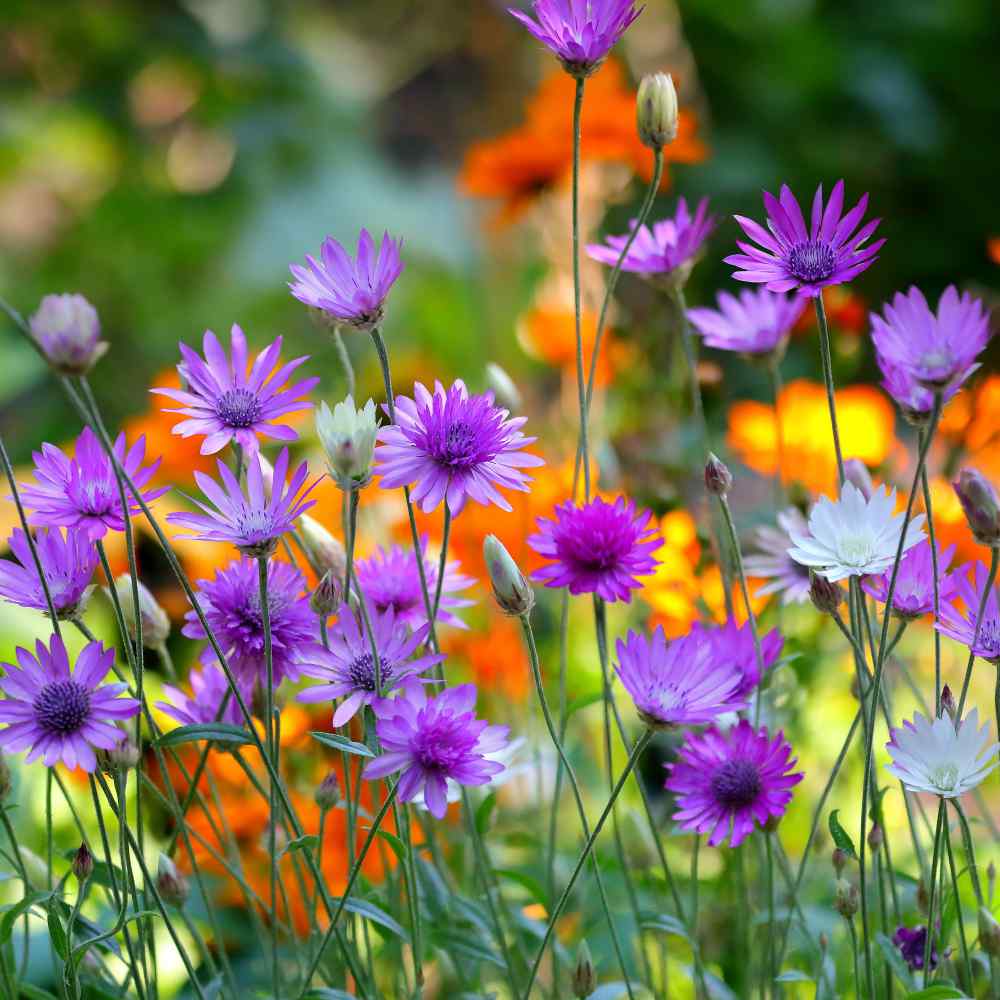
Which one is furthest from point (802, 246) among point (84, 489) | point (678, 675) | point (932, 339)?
point (84, 489)

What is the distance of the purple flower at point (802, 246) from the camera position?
441mm

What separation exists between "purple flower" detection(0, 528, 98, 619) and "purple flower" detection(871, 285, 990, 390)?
0.29 m

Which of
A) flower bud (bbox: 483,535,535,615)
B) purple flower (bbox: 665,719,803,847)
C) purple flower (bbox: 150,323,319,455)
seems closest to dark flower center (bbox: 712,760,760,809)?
purple flower (bbox: 665,719,803,847)

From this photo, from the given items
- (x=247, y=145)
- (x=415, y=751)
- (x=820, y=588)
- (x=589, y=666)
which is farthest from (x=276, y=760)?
(x=247, y=145)

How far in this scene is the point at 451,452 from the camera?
0.46 m

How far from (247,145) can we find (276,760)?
2008 millimetres

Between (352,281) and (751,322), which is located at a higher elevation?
(751,322)

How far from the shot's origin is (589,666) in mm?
1084

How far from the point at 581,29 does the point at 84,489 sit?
26 cm

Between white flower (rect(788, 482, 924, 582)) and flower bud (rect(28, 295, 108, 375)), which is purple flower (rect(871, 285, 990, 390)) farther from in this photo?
flower bud (rect(28, 295, 108, 375))

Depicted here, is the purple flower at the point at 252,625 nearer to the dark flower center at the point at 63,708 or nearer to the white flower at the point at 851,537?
the dark flower center at the point at 63,708

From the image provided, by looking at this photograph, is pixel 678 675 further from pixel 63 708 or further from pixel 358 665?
pixel 63 708

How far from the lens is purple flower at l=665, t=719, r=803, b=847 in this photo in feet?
1.59

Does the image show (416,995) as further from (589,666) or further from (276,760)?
(589,666)
